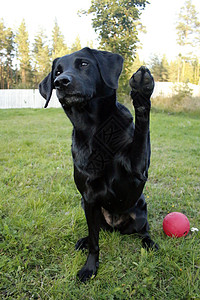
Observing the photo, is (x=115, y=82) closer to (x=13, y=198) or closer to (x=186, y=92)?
(x=13, y=198)

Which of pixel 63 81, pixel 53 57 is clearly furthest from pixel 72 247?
pixel 53 57

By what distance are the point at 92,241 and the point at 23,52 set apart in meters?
41.4

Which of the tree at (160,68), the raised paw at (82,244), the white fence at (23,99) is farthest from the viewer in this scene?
the tree at (160,68)

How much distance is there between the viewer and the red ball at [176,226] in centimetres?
199

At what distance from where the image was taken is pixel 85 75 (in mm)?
1479

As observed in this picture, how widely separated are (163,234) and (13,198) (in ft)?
5.54

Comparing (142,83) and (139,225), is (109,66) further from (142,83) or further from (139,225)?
(139,225)

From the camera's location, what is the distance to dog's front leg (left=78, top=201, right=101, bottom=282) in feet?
5.37

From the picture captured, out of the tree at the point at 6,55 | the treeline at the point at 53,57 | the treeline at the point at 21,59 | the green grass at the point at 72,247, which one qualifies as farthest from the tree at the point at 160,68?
the green grass at the point at 72,247

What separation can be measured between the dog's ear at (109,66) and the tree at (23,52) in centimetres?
3895

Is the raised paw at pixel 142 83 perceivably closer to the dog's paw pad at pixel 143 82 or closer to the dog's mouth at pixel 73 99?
the dog's paw pad at pixel 143 82

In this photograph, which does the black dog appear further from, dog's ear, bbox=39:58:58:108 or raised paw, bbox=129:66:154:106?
raised paw, bbox=129:66:154:106

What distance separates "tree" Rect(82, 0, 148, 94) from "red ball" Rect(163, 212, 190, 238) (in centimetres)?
934

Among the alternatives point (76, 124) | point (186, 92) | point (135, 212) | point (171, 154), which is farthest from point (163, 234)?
point (186, 92)
